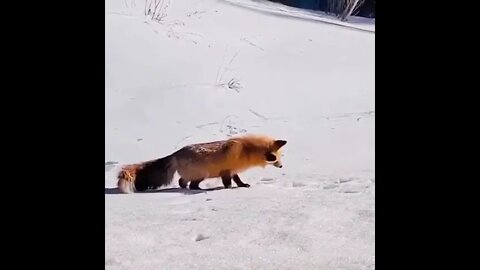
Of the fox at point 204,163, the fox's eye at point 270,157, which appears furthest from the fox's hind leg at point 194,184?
the fox's eye at point 270,157

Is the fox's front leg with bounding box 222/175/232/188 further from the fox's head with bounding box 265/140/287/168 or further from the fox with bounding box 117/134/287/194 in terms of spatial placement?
the fox's head with bounding box 265/140/287/168

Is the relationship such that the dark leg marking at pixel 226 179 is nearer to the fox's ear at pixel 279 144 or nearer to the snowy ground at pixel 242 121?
the snowy ground at pixel 242 121

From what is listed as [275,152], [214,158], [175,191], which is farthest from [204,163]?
[275,152]

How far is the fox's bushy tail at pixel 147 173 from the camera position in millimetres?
2682

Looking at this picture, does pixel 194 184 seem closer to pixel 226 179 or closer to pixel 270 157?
pixel 226 179

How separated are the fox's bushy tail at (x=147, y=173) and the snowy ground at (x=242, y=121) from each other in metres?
0.03

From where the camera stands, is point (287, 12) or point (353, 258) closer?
point (353, 258)

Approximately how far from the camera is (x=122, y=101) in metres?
2.69

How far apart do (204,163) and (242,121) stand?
208 mm

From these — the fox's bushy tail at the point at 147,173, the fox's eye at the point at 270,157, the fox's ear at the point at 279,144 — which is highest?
the fox's ear at the point at 279,144
